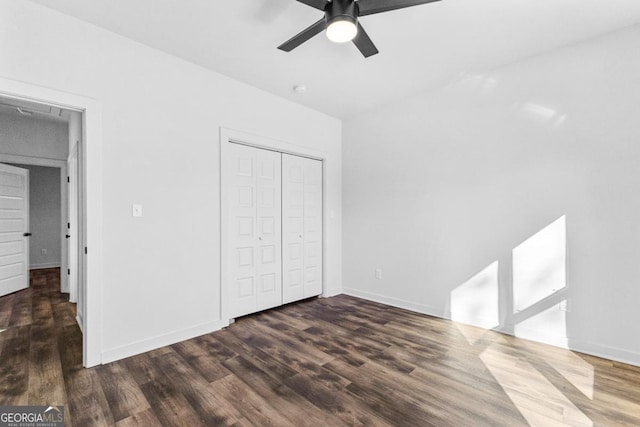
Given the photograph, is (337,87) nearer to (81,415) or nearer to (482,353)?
(482,353)

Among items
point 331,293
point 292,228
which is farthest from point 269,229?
point 331,293

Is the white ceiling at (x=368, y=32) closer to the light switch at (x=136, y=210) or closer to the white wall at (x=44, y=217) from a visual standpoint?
the light switch at (x=136, y=210)

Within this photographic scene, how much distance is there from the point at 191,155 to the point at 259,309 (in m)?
2.00

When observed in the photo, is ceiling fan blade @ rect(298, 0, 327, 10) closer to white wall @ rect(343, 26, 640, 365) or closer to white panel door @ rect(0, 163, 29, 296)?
white wall @ rect(343, 26, 640, 365)

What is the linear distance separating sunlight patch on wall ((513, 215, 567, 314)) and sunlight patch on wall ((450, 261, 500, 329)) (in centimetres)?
20

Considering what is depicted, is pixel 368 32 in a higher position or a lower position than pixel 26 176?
higher

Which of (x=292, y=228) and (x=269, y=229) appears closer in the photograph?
(x=269, y=229)

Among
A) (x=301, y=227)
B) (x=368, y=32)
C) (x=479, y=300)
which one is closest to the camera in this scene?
(x=368, y=32)

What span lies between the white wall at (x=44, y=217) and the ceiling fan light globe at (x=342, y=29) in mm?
8226

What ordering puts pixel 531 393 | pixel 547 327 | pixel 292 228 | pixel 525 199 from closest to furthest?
pixel 531 393 → pixel 547 327 → pixel 525 199 → pixel 292 228

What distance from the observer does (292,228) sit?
4.07 metres

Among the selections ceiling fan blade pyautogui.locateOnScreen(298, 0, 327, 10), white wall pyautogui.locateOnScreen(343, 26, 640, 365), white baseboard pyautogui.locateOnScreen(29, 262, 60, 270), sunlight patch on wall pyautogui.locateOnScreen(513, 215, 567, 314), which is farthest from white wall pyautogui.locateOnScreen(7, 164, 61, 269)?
sunlight patch on wall pyautogui.locateOnScreen(513, 215, 567, 314)

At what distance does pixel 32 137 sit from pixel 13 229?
151 cm

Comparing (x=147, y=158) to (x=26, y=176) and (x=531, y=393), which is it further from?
(x=26, y=176)
